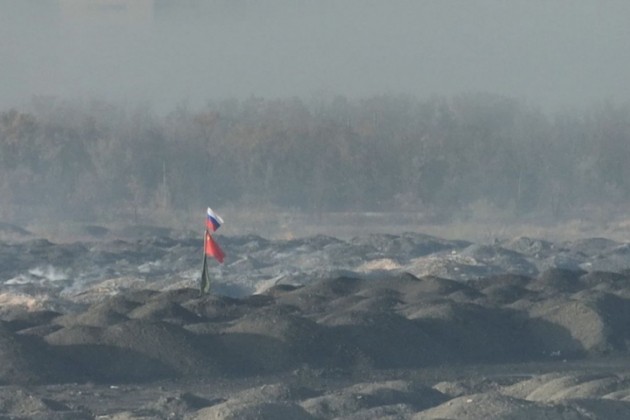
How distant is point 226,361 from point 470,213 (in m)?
48.7

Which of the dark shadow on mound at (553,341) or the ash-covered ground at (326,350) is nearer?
the ash-covered ground at (326,350)

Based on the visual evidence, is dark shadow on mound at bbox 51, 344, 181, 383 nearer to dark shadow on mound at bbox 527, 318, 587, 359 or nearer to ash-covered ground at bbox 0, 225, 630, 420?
ash-covered ground at bbox 0, 225, 630, 420

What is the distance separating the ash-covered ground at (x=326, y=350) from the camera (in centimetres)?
1944

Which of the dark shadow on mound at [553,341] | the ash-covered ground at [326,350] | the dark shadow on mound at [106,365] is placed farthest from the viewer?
the dark shadow on mound at [553,341]

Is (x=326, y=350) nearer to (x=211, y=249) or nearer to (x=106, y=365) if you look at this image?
(x=106, y=365)

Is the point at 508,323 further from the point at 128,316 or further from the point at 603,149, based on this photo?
the point at 603,149

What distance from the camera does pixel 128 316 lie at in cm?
2981

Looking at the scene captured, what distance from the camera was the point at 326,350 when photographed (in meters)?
26.6

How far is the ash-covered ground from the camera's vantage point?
19.4m

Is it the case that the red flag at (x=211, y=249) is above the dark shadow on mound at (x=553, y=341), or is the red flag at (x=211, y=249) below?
above

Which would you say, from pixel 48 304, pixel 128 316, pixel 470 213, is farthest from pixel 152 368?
pixel 470 213

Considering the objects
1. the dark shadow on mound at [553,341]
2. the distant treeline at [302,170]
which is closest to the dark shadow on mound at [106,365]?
the dark shadow on mound at [553,341]

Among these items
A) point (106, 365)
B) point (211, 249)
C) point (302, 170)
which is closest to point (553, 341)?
point (211, 249)

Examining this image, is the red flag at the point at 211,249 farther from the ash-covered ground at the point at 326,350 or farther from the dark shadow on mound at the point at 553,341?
the dark shadow on mound at the point at 553,341
